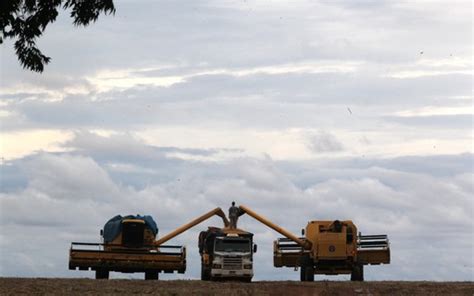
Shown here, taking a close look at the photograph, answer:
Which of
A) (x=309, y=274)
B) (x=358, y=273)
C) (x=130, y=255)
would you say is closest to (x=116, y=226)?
(x=130, y=255)

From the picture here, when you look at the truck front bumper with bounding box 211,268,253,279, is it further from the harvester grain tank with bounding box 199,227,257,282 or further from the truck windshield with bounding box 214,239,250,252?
the truck windshield with bounding box 214,239,250,252

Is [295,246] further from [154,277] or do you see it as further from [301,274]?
[154,277]

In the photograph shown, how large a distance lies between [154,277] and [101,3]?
32356 millimetres

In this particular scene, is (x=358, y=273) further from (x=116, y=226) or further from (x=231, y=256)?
(x=116, y=226)

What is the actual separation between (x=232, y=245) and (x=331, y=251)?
7062 mm

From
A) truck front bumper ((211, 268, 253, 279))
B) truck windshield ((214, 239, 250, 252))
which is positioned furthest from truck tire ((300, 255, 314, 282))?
truck windshield ((214, 239, 250, 252))

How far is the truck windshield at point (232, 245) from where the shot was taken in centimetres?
5322

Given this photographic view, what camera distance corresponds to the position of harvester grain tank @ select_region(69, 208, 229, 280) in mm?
55875

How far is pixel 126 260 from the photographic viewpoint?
56.1 metres

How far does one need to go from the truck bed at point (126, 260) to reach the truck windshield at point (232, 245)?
12.6 feet

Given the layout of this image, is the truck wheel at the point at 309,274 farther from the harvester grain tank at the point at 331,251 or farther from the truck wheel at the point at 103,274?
the truck wheel at the point at 103,274

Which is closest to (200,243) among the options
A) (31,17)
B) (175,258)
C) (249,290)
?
(175,258)

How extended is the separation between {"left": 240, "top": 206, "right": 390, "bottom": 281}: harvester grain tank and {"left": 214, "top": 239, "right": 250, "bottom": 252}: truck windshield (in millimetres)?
5814

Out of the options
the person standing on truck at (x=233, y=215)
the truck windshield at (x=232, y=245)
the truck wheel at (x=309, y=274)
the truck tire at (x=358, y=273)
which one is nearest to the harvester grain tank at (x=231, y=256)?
the truck windshield at (x=232, y=245)
